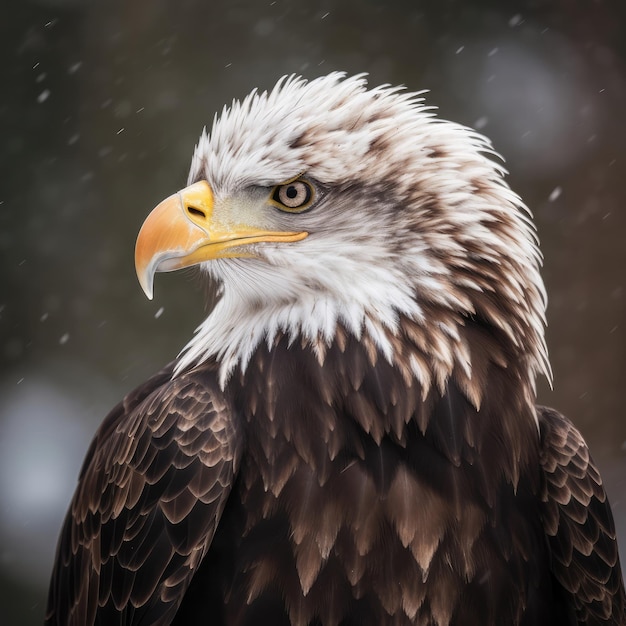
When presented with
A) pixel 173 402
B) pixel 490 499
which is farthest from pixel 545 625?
pixel 173 402

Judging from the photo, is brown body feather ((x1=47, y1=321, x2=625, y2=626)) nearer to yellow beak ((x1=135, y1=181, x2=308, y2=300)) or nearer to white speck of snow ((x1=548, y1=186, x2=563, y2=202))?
yellow beak ((x1=135, y1=181, x2=308, y2=300))

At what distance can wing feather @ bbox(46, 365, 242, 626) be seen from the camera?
2.11m

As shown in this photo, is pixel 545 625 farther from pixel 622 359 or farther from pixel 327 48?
pixel 327 48

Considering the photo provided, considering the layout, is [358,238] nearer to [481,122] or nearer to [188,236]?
[188,236]

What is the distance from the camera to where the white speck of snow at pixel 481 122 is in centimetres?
605

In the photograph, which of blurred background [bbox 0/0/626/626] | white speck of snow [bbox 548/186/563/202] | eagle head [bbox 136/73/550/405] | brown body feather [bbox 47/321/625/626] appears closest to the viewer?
brown body feather [bbox 47/321/625/626]

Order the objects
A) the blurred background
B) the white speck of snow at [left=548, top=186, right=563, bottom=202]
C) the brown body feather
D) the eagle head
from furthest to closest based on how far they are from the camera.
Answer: the white speck of snow at [left=548, top=186, right=563, bottom=202] → the blurred background → the eagle head → the brown body feather

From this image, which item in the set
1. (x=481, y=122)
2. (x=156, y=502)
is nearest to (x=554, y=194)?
(x=481, y=122)

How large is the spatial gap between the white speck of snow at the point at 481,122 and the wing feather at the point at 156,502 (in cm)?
417

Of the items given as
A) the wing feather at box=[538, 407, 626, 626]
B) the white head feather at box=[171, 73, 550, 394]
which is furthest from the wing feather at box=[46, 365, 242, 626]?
the wing feather at box=[538, 407, 626, 626]

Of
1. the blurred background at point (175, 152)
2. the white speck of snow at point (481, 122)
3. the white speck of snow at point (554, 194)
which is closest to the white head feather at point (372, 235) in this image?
the blurred background at point (175, 152)

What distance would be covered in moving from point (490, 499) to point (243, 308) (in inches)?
31.3

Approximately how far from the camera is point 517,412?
2.28 meters

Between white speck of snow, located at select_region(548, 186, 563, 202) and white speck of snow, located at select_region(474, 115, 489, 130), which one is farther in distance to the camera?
white speck of snow, located at select_region(548, 186, 563, 202)
